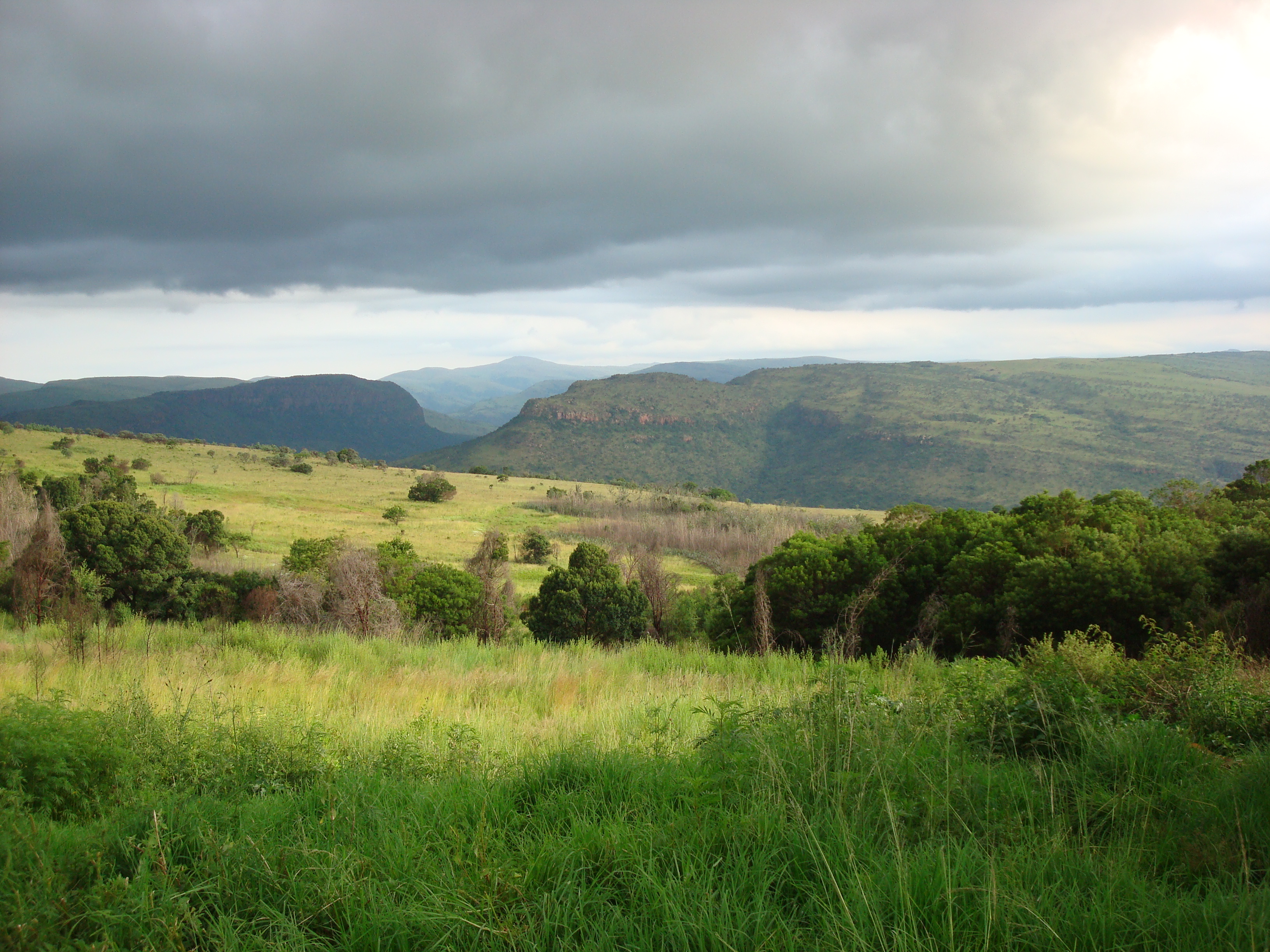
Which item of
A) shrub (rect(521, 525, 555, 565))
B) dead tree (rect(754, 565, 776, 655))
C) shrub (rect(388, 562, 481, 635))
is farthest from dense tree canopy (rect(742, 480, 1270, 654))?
shrub (rect(521, 525, 555, 565))

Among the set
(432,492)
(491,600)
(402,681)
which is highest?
(402,681)

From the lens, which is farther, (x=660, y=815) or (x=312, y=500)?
(x=312, y=500)

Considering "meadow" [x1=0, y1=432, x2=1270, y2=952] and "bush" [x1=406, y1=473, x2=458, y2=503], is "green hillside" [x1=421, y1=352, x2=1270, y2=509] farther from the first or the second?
"meadow" [x1=0, y1=432, x2=1270, y2=952]

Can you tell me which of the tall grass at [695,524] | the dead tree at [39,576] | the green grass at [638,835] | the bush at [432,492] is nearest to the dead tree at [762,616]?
the green grass at [638,835]

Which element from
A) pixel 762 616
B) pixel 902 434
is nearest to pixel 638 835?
pixel 762 616

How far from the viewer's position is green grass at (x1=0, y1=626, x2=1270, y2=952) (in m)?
2.81

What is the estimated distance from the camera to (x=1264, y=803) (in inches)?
142

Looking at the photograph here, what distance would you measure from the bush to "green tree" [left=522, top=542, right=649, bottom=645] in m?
48.3

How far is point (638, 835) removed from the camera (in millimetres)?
3484

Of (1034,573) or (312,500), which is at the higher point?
(1034,573)

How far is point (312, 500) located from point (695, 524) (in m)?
35.3

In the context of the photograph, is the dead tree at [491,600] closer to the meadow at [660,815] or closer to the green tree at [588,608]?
the green tree at [588,608]

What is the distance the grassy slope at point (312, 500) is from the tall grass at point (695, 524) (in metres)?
3.28

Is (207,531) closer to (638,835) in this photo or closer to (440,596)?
(440,596)
